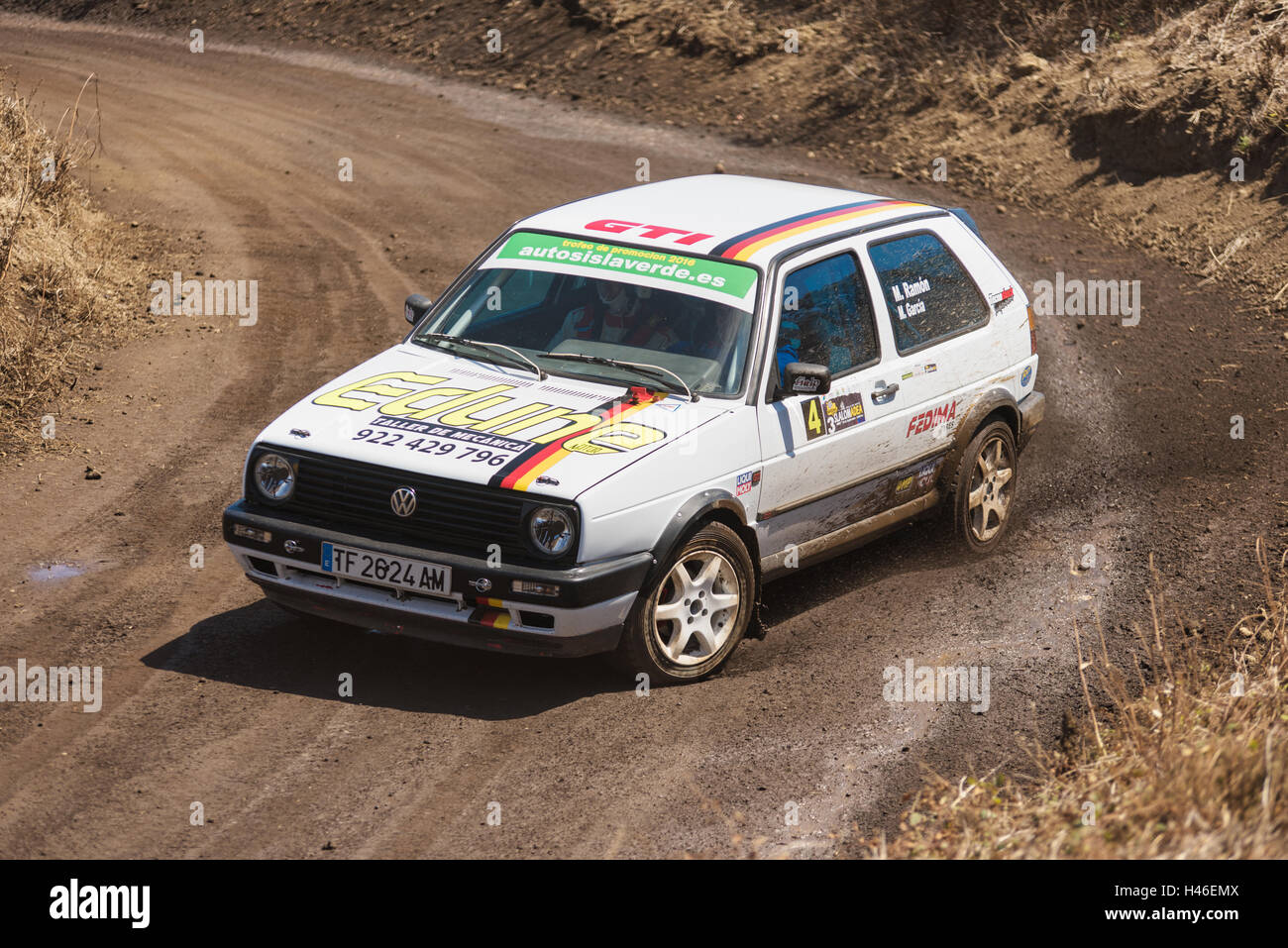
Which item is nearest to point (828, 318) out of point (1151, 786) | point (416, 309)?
point (416, 309)

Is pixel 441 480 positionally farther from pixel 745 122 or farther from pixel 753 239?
pixel 745 122

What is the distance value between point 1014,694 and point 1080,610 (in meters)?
1.20

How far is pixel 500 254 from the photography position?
762 cm

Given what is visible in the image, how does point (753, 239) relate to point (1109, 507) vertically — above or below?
above

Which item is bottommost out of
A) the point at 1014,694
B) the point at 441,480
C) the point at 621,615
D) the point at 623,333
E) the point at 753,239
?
the point at 1014,694

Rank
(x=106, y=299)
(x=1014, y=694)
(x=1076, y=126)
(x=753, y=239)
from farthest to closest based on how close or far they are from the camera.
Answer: (x=1076, y=126)
(x=106, y=299)
(x=753, y=239)
(x=1014, y=694)

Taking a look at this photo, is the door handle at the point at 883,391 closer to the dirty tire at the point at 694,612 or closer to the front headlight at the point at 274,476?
the dirty tire at the point at 694,612

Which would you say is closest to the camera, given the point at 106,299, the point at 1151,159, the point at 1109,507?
the point at 1109,507

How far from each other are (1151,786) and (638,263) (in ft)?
11.8

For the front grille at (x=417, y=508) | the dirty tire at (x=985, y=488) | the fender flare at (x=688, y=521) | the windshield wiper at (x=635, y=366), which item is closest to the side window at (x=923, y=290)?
the dirty tire at (x=985, y=488)

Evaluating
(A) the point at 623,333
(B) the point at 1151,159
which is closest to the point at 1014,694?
(A) the point at 623,333

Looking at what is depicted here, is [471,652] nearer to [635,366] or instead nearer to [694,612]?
[694,612]

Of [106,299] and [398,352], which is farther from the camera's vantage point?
[106,299]

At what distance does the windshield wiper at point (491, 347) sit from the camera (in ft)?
22.8
